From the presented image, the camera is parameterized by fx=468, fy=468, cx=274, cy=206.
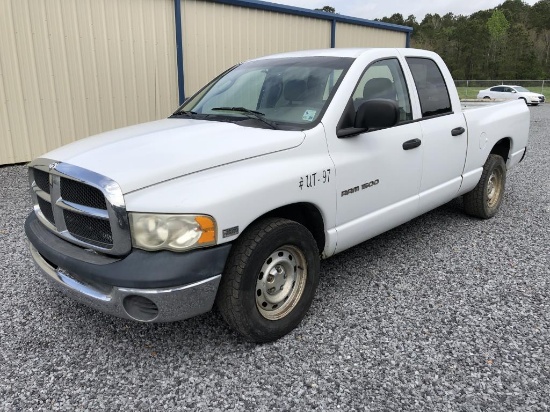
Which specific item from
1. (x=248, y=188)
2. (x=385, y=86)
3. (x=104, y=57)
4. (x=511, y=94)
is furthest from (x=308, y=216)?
(x=511, y=94)

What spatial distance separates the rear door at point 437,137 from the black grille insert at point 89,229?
269 cm

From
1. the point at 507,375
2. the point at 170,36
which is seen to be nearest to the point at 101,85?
the point at 170,36

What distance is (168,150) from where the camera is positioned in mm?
2809

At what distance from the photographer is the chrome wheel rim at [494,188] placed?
17.9 ft

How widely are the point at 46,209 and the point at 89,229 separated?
0.58 metres

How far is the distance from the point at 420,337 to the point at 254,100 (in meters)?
2.13

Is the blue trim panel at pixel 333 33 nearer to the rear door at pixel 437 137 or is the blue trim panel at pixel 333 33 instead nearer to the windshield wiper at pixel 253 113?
the rear door at pixel 437 137

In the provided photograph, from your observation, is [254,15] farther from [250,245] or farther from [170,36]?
[250,245]

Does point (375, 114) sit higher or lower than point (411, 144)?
higher

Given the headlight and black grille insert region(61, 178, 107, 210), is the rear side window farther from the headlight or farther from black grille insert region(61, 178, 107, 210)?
black grille insert region(61, 178, 107, 210)

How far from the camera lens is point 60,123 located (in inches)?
327

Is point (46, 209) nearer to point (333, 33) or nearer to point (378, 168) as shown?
point (378, 168)

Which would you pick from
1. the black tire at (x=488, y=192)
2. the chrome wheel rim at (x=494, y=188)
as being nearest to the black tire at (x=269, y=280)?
the black tire at (x=488, y=192)

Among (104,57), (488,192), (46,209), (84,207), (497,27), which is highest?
(497,27)
